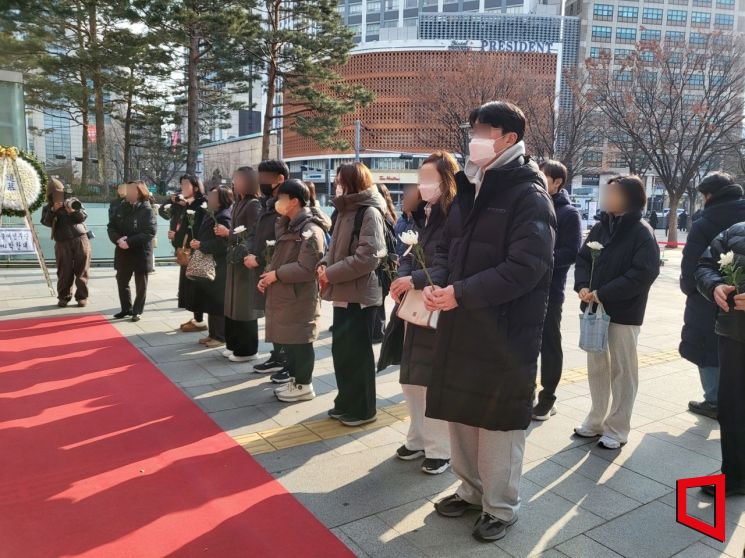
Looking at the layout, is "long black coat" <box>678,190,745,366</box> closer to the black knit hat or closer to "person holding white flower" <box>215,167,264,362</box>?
the black knit hat

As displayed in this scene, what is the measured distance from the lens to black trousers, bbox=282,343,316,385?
4.87 metres

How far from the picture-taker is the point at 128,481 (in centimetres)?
352

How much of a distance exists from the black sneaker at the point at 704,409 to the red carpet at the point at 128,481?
3.41m

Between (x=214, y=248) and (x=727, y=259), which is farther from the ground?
(x=727, y=259)

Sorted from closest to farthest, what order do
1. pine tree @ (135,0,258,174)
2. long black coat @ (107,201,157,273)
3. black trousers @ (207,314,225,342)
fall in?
black trousers @ (207,314,225,342)
long black coat @ (107,201,157,273)
pine tree @ (135,0,258,174)

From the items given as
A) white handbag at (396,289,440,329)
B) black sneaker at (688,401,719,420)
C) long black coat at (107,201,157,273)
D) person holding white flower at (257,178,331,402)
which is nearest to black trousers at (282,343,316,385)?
person holding white flower at (257,178,331,402)

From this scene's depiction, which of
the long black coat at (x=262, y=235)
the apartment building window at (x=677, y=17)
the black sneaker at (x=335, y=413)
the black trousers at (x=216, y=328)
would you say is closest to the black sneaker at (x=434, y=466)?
the black sneaker at (x=335, y=413)

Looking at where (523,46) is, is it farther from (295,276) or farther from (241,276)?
(295,276)

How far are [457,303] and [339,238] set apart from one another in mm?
1760

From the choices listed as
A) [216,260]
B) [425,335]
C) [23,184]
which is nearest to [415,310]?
[425,335]

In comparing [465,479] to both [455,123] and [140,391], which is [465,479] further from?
[455,123]

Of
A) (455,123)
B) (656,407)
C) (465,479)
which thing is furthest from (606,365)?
(455,123)

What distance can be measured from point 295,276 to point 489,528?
237 centimetres

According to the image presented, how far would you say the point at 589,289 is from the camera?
4098 millimetres
